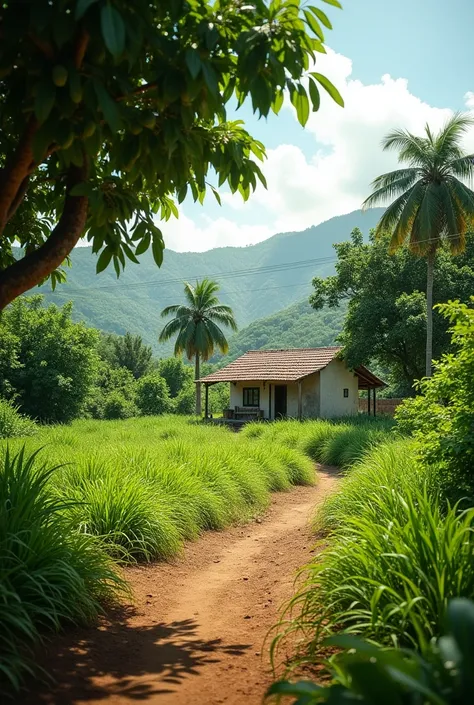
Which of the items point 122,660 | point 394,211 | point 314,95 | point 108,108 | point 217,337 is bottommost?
point 122,660

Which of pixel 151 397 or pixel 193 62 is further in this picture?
pixel 151 397

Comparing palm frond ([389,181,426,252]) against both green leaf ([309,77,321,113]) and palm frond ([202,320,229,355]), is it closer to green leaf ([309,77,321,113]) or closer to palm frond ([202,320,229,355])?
palm frond ([202,320,229,355])

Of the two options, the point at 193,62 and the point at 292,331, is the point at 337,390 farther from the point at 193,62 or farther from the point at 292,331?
the point at 292,331

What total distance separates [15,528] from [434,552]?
276 cm

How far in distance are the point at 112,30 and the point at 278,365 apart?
104 feet

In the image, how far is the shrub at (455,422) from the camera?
509 cm

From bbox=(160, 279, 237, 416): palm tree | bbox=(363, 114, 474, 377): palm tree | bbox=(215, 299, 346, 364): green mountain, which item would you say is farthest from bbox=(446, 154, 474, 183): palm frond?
bbox=(215, 299, 346, 364): green mountain

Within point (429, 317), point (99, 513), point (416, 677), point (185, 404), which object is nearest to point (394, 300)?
point (429, 317)

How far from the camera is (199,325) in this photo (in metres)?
41.1

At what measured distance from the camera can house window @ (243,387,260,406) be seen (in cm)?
3459

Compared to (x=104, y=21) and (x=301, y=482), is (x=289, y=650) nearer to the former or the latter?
(x=104, y=21)

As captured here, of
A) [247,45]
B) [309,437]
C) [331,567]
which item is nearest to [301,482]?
[309,437]

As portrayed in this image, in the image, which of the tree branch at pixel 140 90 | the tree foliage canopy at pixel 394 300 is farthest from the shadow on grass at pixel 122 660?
the tree foliage canopy at pixel 394 300

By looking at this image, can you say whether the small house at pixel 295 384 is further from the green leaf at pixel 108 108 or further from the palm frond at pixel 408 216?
the green leaf at pixel 108 108
